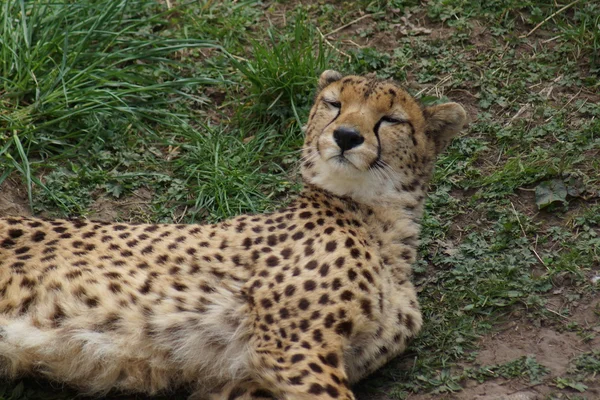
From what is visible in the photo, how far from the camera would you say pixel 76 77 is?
5633mm

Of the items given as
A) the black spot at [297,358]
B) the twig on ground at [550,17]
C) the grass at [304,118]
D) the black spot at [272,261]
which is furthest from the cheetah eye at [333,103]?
the twig on ground at [550,17]

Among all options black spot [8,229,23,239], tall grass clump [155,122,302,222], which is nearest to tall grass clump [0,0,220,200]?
tall grass clump [155,122,302,222]

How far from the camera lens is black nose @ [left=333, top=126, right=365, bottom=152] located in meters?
4.22

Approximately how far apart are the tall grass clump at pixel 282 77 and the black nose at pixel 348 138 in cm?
147

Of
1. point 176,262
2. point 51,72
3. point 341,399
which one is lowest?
point 341,399

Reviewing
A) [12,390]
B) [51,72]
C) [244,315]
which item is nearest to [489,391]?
[244,315]

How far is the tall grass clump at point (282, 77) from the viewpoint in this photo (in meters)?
5.78

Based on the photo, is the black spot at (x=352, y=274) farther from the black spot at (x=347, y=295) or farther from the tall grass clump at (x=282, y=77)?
the tall grass clump at (x=282, y=77)

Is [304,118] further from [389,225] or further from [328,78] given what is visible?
[389,225]

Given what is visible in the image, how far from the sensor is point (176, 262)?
4.25 meters

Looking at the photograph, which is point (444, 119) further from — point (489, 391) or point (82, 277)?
point (82, 277)

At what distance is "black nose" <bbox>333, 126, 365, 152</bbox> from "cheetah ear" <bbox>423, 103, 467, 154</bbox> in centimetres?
56

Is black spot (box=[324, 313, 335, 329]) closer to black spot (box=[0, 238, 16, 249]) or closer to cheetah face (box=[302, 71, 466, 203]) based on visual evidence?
cheetah face (box=[302, 71, 466, 203])

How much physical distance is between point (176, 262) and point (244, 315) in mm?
436
